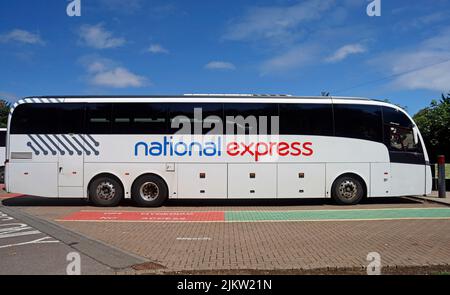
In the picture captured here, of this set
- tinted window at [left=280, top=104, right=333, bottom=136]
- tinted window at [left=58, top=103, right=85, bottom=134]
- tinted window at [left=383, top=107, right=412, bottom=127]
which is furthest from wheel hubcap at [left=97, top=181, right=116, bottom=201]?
tinted window at [left=383, top=107, right=412, bottom=127]

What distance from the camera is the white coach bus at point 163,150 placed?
1321 centimetres

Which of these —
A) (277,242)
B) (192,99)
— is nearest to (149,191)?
(192,99)

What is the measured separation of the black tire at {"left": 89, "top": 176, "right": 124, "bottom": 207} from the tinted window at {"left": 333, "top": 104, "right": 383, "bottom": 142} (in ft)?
23.8

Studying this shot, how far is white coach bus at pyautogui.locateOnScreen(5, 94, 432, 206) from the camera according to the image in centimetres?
1321

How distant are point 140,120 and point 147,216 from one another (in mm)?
3220

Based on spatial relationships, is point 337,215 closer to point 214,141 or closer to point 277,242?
point 277,242

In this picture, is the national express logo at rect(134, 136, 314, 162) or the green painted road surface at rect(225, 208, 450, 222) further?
the national express logo at rect(134, 136, 314, 162)

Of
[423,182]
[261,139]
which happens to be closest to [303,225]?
[261,139]

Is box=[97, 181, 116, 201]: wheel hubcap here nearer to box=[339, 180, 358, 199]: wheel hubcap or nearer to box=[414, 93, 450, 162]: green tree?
box=[339, 180, 358, 199]: wheel hubcap

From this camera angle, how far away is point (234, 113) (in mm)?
13320

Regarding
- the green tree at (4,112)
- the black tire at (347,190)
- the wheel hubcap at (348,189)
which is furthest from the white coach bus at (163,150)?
the green tree at (4,112)
